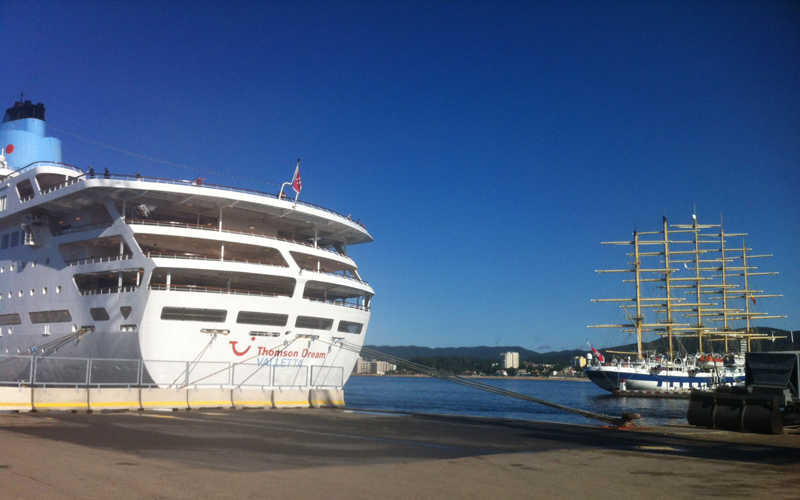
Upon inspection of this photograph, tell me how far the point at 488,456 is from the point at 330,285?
77.4ft

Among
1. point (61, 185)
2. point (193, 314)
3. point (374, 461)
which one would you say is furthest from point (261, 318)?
point (374, 461)

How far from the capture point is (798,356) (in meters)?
20.9

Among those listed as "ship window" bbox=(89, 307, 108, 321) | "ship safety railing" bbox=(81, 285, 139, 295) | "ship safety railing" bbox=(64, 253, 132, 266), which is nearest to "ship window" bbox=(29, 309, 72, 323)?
"ship safety railing" bbox=(81, 285, 139, 295)

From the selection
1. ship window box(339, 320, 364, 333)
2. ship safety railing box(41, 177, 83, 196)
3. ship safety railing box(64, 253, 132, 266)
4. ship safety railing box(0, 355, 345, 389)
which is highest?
ship safety railing box(41, 177, 83, 196)

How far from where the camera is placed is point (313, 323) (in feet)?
113

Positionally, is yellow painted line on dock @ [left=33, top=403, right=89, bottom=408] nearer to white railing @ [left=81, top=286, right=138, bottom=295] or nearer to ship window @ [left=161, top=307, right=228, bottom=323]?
ship window @ [left=161, top=307, right=228, bottom=323]

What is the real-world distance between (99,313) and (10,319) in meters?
9.82

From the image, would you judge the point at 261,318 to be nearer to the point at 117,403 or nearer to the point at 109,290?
the point at 109,290

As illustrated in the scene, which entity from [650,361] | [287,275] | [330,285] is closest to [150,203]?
[287,275]

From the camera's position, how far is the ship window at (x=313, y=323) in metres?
33.6

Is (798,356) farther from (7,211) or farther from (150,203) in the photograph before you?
(7,211)

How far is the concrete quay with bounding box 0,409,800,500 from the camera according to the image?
9055 millimetres

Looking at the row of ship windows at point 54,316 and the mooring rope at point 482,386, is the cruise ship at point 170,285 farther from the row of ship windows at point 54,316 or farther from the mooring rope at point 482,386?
the mooring rope at point 482,386

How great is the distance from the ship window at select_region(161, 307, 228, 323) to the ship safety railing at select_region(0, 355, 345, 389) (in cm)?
199
